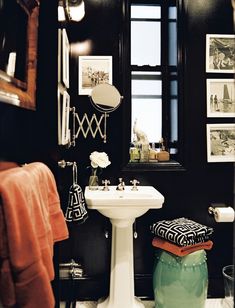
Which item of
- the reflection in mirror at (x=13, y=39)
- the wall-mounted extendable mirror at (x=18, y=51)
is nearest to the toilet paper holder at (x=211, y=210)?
the wall-mounted extendable mirror at (x=18, y=51)

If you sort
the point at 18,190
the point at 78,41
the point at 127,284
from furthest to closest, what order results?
the point at 78,41 → the point at 127,284 → the point at 18,190

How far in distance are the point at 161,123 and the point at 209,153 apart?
53cm

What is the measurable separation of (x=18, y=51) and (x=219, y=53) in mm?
1938

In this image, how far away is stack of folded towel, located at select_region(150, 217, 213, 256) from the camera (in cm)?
237

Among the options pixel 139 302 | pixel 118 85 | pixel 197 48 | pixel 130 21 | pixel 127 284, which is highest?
pixel 130 21

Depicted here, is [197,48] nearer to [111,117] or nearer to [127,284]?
[111,117]

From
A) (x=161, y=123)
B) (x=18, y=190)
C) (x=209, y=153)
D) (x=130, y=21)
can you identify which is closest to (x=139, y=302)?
(x=209, y=153)

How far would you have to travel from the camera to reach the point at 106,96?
2.74 metres

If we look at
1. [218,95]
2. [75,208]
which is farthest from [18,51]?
[218,95]

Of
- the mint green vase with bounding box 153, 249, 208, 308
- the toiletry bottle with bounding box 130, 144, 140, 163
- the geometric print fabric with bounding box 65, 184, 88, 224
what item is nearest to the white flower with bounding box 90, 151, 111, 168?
the toiletry bottle with bounding box 130, 144, 140, 163

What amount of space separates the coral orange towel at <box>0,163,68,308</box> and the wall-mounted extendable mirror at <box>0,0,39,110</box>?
33cm

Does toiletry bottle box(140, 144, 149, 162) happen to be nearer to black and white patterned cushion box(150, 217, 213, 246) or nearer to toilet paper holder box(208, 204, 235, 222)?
black and white patterned cushion box(150, 217, 213, 246)

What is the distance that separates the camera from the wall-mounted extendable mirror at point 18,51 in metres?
1.23

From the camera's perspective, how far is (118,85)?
2.83 metres
